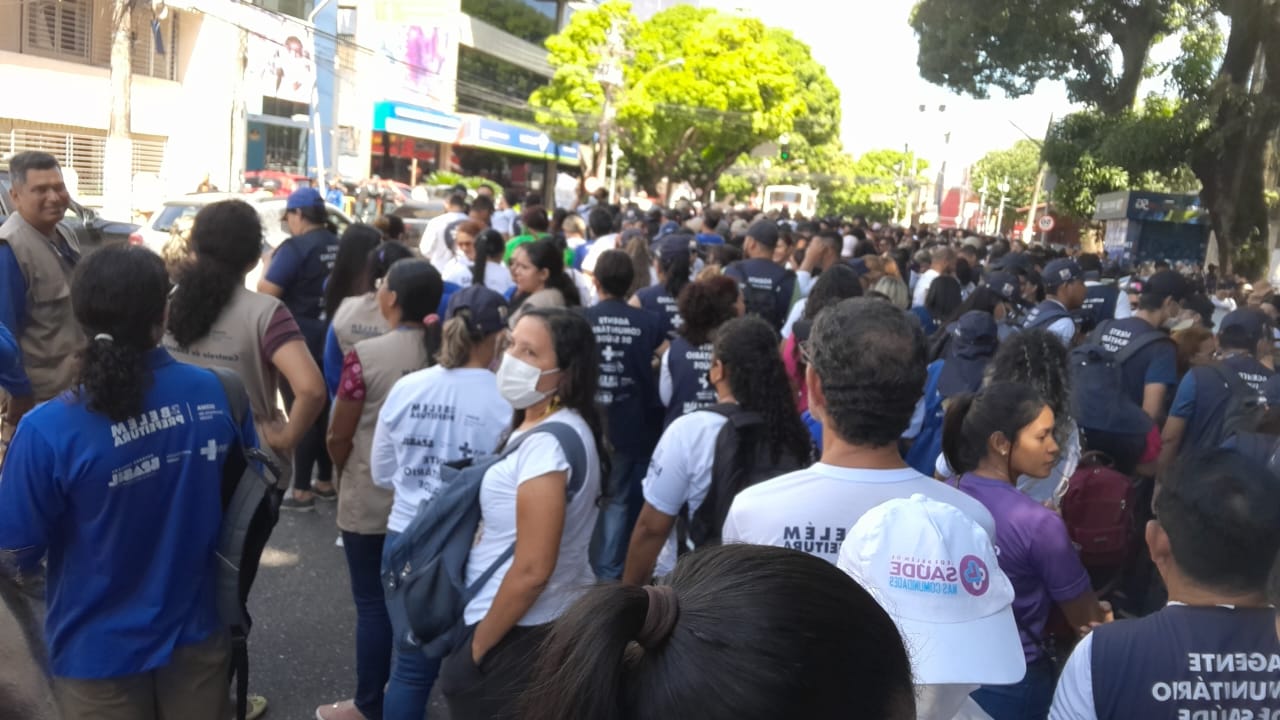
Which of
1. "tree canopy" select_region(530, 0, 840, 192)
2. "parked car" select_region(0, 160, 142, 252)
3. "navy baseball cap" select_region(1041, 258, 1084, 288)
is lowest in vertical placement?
"parked car" select_region(0, 160, 142, 252)

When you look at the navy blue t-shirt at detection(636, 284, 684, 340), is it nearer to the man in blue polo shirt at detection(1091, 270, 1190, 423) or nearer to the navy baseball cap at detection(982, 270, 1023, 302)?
the navy baseball cap at detection(982, 270, 1023, 302)

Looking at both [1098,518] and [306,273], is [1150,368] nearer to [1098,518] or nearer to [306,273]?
[1098,518]

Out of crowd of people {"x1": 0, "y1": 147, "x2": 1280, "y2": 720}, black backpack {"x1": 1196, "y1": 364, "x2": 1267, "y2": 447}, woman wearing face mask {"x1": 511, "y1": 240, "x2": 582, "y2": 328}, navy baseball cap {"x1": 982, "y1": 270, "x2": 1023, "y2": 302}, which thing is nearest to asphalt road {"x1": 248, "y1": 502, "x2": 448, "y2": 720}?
crowd of people {"x1": 0, "y1": 147, "x2": 1280, "y2": 720}

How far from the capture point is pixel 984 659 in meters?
1.78

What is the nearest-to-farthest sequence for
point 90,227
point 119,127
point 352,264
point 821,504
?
point 821,504, point 352,264, point 90,227, point 119,127

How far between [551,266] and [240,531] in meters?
3.78

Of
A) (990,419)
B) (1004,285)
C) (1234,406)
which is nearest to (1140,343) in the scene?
(1234,406)

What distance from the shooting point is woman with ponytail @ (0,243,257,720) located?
2607 millimetres

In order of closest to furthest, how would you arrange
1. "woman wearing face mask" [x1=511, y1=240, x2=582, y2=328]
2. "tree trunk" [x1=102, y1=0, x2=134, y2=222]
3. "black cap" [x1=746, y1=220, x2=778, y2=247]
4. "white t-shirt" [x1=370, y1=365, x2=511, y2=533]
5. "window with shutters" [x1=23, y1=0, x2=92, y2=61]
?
"white t-shirt" [x1=370, y1=365, x2=511, y2=533] → "woman wearing face mask" [x1=511, y1=240, x2=582, y2=328] → "black cap" [x1=746, y1=220, x2=778, y2=247] → "tree trunk" [x1=102, y1=0, x2=134, y2=222] → "window with shutters" [x1=23, y1=0, x2=92, y2=61]

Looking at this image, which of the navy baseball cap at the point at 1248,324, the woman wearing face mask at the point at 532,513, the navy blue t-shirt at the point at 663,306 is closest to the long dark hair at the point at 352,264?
the navy blue t-shirt at the point at 663,306

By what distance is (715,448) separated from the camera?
3.53m

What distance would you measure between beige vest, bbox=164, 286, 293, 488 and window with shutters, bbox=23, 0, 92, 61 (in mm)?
25258

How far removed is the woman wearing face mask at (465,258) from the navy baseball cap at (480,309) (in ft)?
11.3

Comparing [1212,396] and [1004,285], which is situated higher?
[1004,285]
